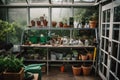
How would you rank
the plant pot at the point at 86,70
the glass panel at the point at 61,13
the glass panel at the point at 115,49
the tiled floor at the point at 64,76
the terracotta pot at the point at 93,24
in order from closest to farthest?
the glass panel at the point at 115,49 → the tiled floor at the point at 64,76 → the plant pot at the point at 86,70 → the terracotta pot at the point at 93,24 → the glass panel at the point at 61,13

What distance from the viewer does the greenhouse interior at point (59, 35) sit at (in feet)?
16.2

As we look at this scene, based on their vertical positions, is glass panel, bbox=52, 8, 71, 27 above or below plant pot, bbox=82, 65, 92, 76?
above

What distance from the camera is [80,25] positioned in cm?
536

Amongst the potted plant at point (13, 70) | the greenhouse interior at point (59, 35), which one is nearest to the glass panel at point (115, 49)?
the greenhouse interior at point (59, 35)

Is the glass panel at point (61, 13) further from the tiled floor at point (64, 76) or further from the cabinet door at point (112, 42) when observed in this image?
the tiled floor at point (64, 76)

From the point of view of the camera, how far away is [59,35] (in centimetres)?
587

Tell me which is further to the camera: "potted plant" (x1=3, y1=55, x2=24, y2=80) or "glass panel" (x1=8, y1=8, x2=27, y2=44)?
"glass panel" (x1=8, y1=8, x2=27, y2=44)

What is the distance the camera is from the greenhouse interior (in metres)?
4.93

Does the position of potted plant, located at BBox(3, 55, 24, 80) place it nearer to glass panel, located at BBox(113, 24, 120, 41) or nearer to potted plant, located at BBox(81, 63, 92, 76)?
glass panel, located at BBox(113, 24, 120, 41)

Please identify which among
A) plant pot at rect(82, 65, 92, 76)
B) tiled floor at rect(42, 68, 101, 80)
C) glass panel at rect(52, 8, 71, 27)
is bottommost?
tiled floor at rect(42, 68, 101, 80)

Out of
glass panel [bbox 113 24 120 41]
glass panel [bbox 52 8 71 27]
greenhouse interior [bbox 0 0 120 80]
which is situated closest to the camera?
glass panel [bbox 113 24 120 41]

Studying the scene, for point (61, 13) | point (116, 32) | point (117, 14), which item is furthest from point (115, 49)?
point (61, 13)

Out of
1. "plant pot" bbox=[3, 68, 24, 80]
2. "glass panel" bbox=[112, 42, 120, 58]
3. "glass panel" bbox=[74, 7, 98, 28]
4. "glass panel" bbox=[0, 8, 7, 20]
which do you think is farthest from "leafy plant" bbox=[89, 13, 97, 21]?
"plant pot" bbox=[3, 68, 24, 80]

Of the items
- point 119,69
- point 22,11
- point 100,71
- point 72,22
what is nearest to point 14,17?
point 22,11
